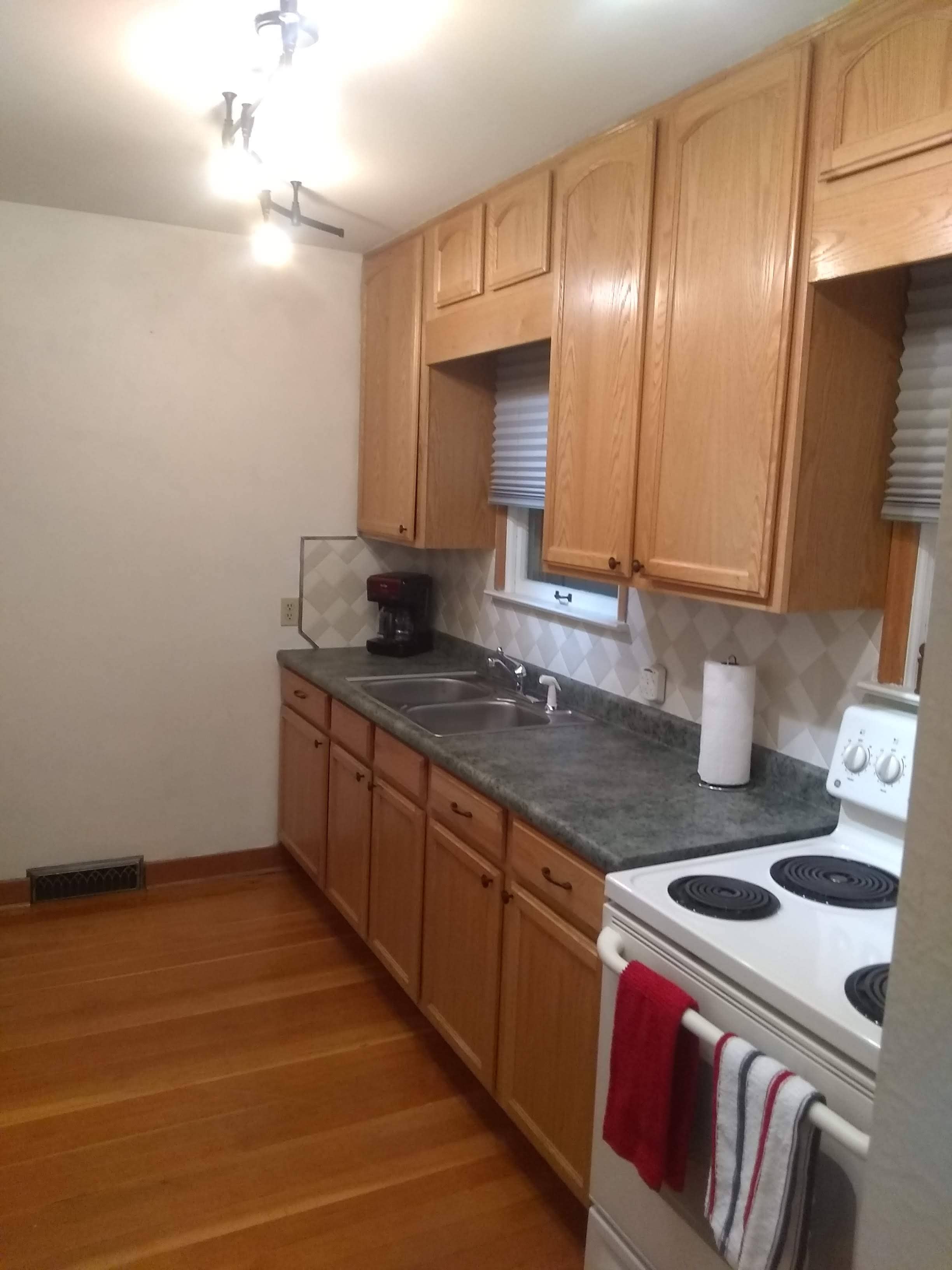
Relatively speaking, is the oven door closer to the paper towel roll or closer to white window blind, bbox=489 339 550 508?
the paper towel roll

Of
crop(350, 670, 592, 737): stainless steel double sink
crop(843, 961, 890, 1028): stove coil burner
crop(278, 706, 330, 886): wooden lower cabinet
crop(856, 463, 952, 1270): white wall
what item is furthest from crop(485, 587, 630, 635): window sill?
crop(856, 463, 952, 1270): white wall

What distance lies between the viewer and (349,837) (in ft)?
10.1

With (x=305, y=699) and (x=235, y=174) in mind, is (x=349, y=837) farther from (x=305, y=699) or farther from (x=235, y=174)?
(x=235, y=174)

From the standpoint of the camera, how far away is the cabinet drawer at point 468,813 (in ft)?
7.07

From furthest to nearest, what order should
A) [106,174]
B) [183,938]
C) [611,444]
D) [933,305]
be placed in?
[183,938] → [106,174] → [611,444] → [933,305]

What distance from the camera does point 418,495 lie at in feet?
10.8

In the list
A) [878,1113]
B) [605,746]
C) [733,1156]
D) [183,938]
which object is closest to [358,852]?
[183,938]

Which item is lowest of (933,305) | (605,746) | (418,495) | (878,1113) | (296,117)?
(605,746)

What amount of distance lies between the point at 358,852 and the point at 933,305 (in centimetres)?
220

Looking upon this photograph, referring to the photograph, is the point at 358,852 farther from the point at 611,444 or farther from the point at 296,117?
the point at 296,117

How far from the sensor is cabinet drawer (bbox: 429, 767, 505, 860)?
2156mm

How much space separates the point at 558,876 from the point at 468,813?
0.41 metres

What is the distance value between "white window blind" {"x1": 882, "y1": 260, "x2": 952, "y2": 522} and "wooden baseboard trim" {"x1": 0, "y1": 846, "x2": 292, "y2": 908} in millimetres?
2787

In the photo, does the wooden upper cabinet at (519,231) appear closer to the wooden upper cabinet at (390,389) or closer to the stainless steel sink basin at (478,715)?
the wooden upper cabinet at (390,389)
